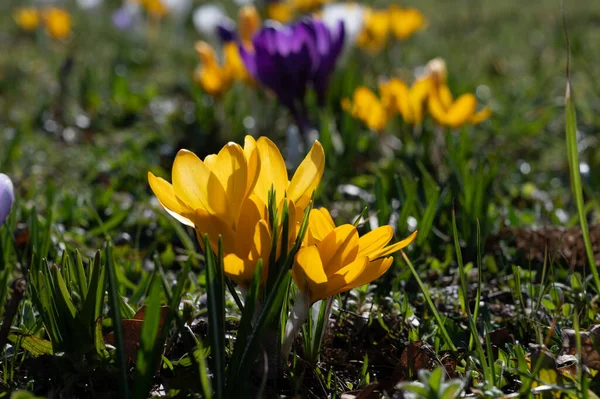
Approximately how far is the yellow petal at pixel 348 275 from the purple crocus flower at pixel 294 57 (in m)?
1.43

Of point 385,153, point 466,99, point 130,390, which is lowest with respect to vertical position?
point 130,390

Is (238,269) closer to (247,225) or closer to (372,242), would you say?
(247,225)

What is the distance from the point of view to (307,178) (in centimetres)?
110

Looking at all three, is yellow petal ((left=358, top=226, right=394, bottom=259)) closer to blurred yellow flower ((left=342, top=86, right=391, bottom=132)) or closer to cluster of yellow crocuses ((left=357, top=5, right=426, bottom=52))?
blurred yellow flower ((left=342, top=86, right=391, bottom=132))

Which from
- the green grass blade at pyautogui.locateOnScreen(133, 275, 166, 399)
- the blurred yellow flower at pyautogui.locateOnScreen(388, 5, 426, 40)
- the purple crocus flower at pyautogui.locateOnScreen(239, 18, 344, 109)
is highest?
the blurred yellow flower at pyautogui.locateOnScreen(388, 5, 426, 40)

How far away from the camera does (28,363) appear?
112 cm

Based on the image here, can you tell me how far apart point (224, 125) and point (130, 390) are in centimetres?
187

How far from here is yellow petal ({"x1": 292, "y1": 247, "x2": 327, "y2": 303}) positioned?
3.19 ft

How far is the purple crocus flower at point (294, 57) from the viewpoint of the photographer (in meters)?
2.33

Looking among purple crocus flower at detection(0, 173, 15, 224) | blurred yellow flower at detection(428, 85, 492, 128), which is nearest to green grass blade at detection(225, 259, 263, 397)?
purple crocus flower at detection(0, 173, 15, 224)

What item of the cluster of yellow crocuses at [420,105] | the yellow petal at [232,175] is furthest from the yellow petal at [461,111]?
the yellow petal at [232,175]

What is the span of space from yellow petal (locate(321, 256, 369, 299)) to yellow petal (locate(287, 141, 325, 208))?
0.14 meters

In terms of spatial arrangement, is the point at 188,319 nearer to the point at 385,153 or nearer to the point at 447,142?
the point at 447,142

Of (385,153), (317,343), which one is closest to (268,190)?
(317,343)
